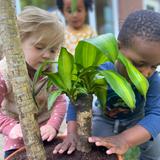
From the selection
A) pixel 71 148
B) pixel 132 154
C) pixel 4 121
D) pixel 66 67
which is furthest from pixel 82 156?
pixel 132 154

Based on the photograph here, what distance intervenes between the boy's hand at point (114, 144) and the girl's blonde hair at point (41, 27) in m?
0.46

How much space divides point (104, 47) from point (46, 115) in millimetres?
782

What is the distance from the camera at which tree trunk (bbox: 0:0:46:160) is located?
1.03 metres

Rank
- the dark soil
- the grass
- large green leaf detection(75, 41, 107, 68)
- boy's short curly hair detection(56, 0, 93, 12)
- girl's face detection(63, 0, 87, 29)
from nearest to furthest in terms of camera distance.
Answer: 1. large green leaf detection(75, 41, 107, 68)
2. the dark soil
3. the grass
4. girl's face detection(63, 0, 87, 29)
5. boy's short curly hair detection(56, 0, 93, 12)

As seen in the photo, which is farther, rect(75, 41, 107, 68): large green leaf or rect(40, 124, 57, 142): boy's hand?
rect(40, 124, 57, 142): boy's hand

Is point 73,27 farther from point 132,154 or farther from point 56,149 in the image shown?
point 56,149

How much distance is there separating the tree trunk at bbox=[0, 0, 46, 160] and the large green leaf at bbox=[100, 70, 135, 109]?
0.23 meters

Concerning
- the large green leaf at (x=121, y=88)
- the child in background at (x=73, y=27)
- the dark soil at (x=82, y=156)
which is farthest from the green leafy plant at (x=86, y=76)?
the child in background at (x=73, y=27)

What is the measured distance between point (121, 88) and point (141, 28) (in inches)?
14.0

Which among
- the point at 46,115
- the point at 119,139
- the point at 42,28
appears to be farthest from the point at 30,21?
the point at 119,139

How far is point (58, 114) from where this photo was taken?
1.60 m

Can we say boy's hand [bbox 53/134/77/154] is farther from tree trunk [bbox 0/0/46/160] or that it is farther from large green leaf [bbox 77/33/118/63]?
large green leaf [bbox 77/33/118/63]

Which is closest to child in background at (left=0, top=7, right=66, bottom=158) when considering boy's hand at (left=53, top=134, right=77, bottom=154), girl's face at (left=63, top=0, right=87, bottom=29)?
boy's hand at (left=53, top=134, right=77, bottom=154)

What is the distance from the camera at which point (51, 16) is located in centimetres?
154
